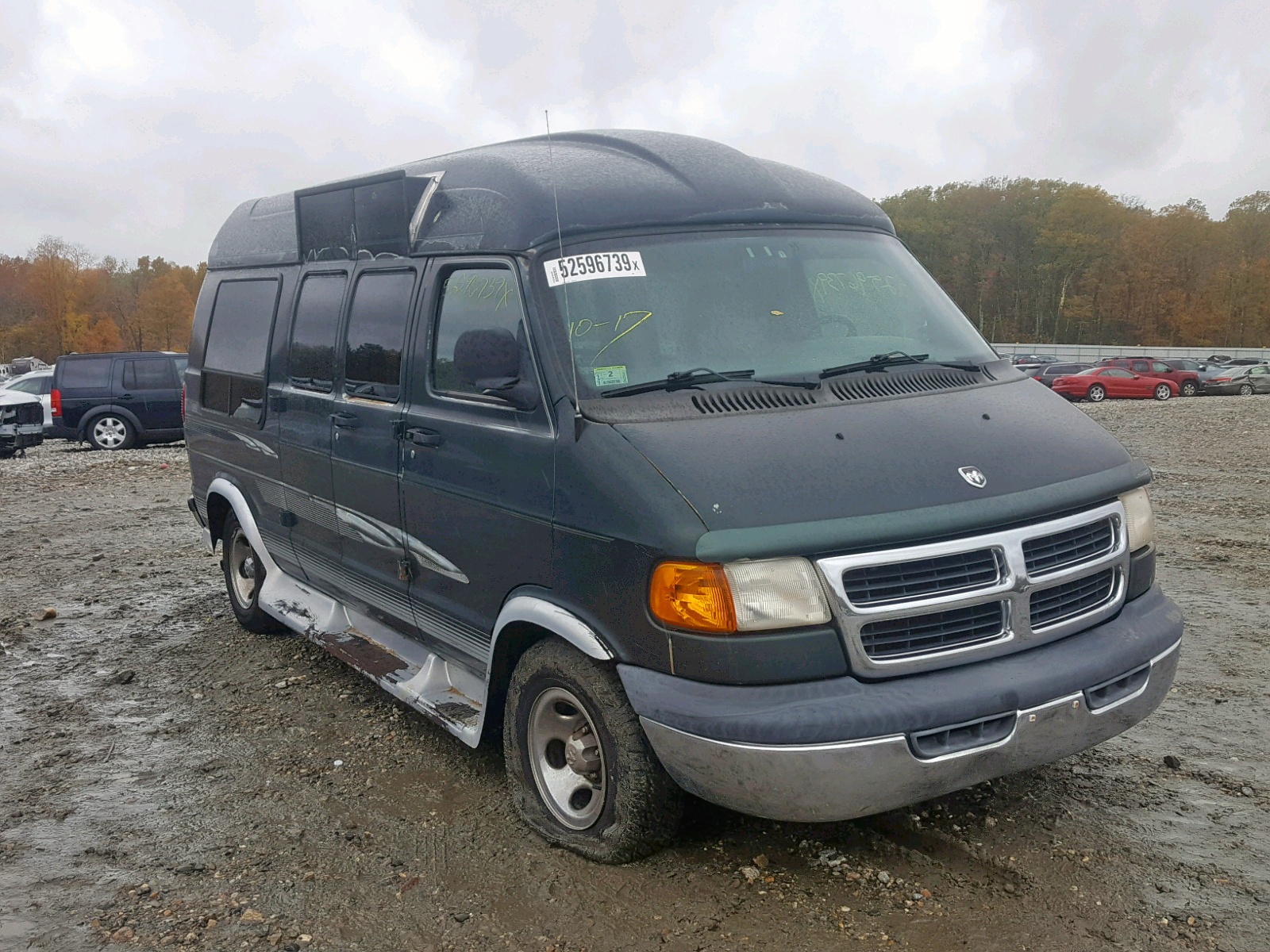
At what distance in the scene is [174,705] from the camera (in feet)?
18.8

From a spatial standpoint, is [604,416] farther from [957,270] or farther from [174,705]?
[957,270]

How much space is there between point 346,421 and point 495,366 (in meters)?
1.32

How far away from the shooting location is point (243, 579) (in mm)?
7020

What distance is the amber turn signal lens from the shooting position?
126 inches

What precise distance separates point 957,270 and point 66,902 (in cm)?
8960

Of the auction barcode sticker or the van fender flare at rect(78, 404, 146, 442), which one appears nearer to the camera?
the auction barcode sticker

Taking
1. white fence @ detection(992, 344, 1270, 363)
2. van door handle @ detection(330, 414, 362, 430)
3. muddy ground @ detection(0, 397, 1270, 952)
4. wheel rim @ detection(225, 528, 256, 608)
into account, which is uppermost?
van door handle @ detection(330, 414, 362, 430)

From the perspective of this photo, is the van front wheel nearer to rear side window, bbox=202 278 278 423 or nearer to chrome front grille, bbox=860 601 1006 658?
chrome front grille, bbox=860 601 1006 658

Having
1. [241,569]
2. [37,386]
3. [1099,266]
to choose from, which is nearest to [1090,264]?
[1099,266]

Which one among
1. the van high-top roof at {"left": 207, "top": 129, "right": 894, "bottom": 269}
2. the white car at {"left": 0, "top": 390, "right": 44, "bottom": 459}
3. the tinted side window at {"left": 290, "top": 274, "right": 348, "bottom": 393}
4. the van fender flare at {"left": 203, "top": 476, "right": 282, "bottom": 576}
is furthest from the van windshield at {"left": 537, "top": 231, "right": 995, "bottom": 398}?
the white car at {"left": 0, "top": 390, "right": 44, "bottom": 459}

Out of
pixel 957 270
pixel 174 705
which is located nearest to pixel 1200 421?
pixel 174 705

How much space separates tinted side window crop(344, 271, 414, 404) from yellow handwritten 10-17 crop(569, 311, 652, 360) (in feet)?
3.56

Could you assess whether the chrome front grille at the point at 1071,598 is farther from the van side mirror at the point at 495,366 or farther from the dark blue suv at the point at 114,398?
the dark blue suv at the point at 114,398

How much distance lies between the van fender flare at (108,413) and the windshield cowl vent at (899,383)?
18.9 m
